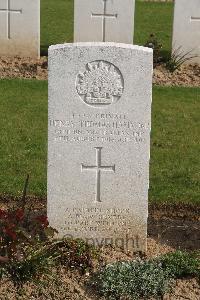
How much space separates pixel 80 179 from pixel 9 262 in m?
1.01

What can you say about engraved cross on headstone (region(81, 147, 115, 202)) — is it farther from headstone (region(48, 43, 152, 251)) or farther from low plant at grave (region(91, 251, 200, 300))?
low plant at grave (region(91, 251, 200, 300))

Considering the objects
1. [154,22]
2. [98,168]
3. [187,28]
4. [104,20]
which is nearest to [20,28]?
[104,20]

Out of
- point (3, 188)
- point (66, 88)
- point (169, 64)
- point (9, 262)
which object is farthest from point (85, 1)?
point (9, 262)

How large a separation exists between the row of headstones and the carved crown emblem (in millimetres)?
6921

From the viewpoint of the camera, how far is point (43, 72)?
12188 mm

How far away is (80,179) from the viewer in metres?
5.99

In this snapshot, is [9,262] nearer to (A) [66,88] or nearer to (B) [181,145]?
(A) [66,88]

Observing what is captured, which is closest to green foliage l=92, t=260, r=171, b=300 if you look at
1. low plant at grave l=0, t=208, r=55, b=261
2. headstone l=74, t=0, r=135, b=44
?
low plant at grave l=0, t=208, r=55, b=261

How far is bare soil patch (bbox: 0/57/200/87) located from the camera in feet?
39.6

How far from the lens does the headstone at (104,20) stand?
12422 mm

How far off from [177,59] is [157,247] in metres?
7.19

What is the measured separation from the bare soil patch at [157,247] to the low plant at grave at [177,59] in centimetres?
575

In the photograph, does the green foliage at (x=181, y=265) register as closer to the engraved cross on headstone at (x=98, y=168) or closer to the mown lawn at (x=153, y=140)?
the engraved cross on headstone at (x=98, y=168)

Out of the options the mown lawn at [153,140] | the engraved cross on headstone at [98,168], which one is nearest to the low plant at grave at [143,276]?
the engraved cross on headstone at [98,168]
